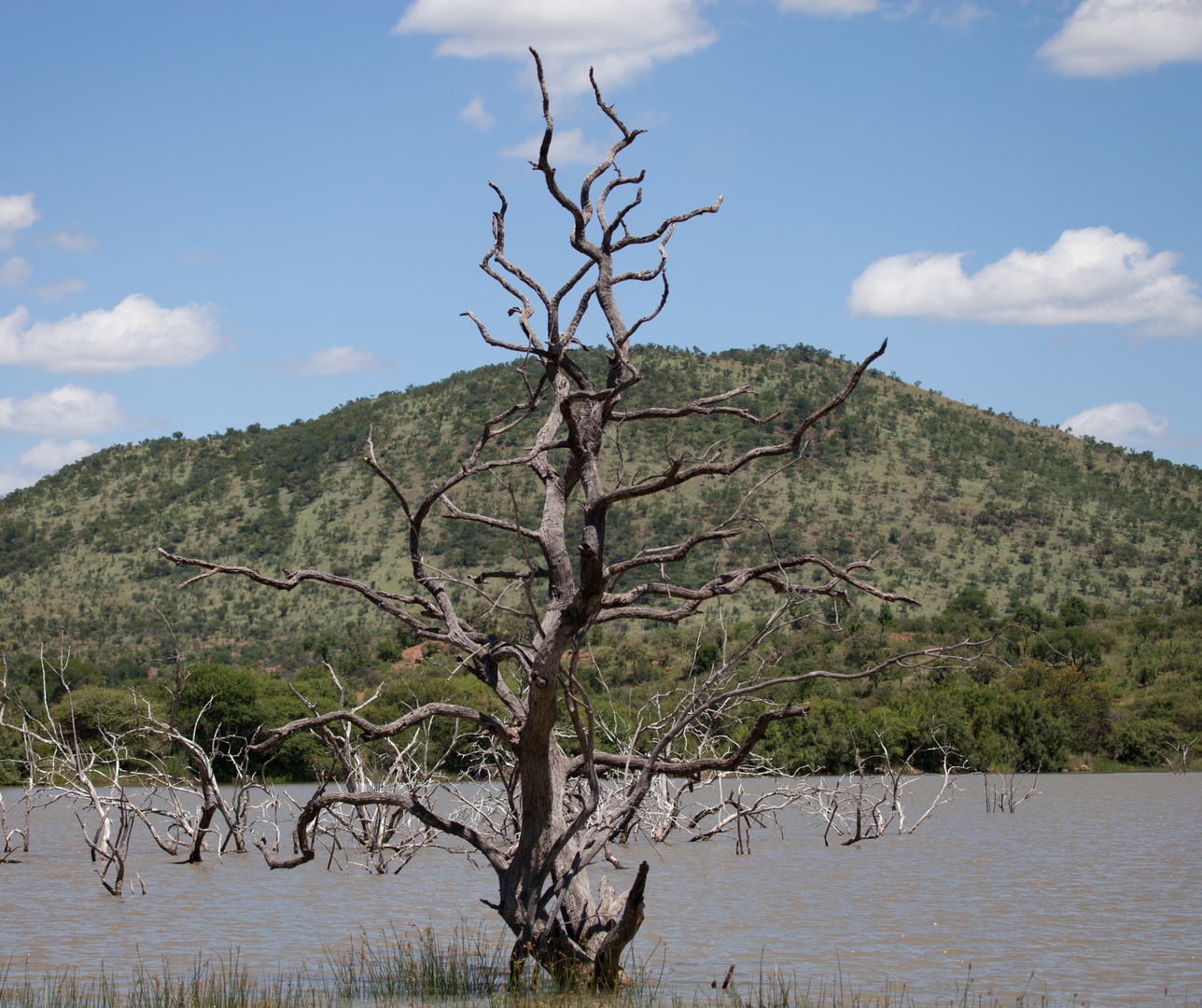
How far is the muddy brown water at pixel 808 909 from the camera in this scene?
1056 centimetres

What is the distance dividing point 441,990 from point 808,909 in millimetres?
6518

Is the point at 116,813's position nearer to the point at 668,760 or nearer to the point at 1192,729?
the point at 668,760

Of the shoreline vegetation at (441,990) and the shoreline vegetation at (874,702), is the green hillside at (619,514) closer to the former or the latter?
the shoreline vegetation at (874,702)

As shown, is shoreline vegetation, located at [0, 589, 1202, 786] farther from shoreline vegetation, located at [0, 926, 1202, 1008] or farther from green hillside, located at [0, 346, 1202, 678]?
green hillside, located at [0, 346, 1202, 678]

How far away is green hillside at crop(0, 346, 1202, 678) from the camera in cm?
7131

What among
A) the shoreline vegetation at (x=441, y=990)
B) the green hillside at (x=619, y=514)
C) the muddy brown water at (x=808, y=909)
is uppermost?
the green hillside at (x=619, y=514)

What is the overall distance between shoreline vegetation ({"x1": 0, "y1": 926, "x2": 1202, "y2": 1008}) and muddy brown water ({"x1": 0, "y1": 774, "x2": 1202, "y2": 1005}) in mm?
287

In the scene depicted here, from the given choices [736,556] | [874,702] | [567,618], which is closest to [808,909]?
[567,618]

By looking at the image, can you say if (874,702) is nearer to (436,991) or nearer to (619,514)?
(436,991)

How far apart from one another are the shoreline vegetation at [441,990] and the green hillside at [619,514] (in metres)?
45.4

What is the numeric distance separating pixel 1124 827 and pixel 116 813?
21251mm

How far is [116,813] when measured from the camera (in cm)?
2755

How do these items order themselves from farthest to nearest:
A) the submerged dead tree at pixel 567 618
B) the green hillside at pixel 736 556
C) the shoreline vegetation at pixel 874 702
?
the green hillside at pixel 736 556 → the shoreline vegetation at pixel 874 702 → the submerged dead tree at pixel 567 618

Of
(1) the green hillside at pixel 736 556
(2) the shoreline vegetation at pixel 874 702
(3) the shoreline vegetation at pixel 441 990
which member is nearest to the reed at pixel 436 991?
(3) the shoreline vegetation at pixel 441 990
